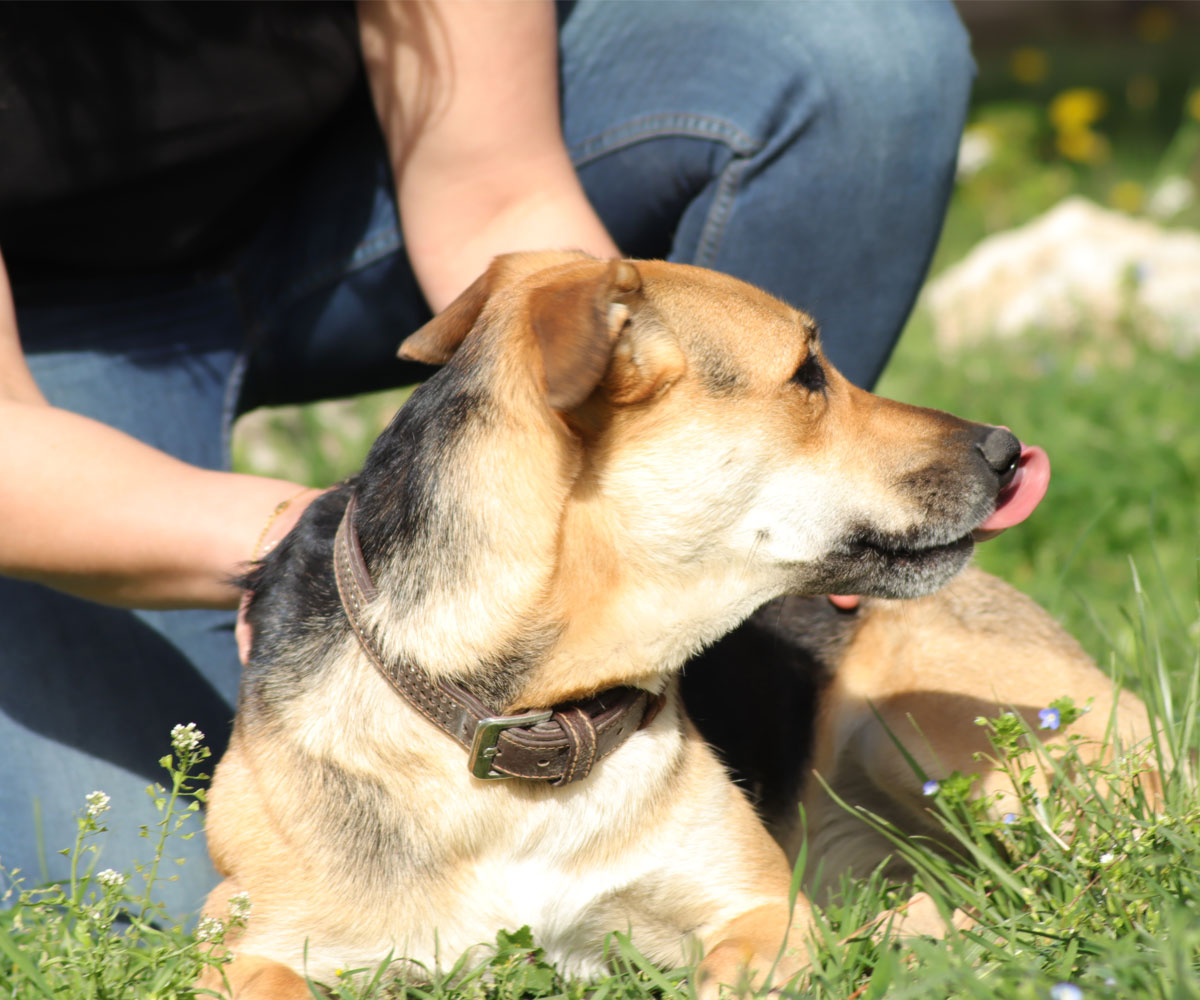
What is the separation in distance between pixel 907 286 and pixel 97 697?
2459 mm

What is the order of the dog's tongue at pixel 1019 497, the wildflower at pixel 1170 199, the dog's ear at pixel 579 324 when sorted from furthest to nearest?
the wildflower at pixel 1170 199 < the dog's tongue at pixel 1019 497 < the dog's ear at pixel 579 324

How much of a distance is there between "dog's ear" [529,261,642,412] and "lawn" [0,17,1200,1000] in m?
0.90

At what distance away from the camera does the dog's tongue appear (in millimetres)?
2545

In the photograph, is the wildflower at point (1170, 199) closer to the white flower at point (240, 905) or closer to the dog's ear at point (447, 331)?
the dog's ear at point (447, 331)

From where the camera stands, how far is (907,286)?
3578 mm

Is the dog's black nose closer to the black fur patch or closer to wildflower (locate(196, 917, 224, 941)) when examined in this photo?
the black fur patch

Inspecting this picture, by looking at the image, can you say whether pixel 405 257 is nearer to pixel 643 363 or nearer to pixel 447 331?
pixel 447 331

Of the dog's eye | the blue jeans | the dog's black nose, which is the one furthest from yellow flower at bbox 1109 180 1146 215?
the dog's eye

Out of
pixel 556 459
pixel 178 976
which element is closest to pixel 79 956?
pixel 178 976

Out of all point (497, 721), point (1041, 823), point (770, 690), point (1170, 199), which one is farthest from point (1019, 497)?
point (1170, 199)

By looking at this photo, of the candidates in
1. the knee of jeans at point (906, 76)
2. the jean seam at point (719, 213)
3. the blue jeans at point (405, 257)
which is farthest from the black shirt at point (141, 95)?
the knee of jeans at point (906, 76)

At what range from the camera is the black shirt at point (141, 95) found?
308 cm

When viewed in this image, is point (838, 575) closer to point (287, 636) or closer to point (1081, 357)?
point (287, 636)

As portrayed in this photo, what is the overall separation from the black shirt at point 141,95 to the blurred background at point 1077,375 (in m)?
1.98
